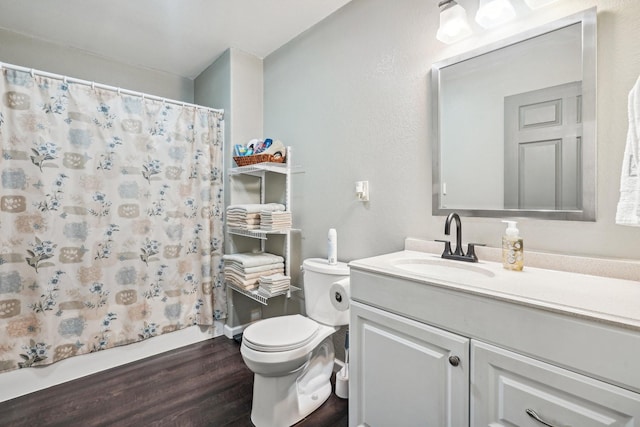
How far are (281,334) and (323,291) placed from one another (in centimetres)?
33

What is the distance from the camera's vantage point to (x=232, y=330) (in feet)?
8.08

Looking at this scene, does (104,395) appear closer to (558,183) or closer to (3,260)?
(3,260)

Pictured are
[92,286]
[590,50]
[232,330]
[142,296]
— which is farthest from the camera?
[232,330]

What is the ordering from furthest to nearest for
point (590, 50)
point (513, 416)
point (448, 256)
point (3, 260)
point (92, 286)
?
1. point (92, 286)
2. point (3, 260)
3. point (448, 256)
4. point (590, 50)
5. point (513, 416)

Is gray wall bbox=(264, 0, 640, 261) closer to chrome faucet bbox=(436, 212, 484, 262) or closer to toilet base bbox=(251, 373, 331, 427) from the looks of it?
chrome faucet bbox=(436, 212, 484, 262)

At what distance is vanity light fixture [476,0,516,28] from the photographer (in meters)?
1.19

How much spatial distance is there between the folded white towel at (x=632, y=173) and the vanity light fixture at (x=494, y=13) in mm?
547

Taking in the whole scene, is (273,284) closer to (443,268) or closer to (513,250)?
(443,268)

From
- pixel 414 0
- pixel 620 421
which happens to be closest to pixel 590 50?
pixel 414 0

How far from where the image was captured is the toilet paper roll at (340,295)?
148cm

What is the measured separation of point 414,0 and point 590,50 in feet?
2.79

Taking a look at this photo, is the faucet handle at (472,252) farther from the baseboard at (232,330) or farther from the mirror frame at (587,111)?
the baseboard at (232,330)

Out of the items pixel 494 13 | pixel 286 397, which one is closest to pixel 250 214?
pixel 286 397

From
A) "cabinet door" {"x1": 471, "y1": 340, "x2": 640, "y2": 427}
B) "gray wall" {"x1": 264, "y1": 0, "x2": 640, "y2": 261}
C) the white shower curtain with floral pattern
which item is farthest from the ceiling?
"cabinet door" {"x1": 471, "y1": 340, "x2": 640, "y2": 427}
